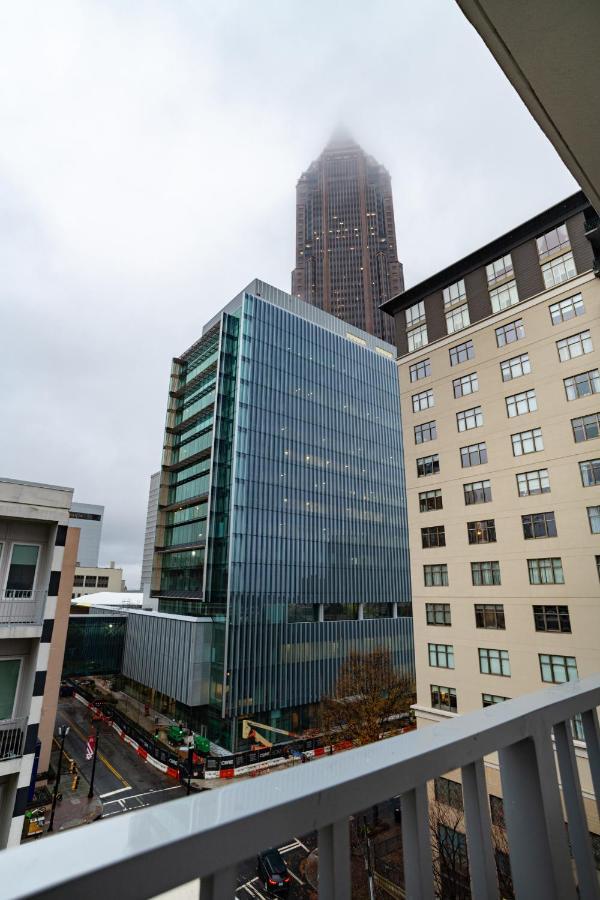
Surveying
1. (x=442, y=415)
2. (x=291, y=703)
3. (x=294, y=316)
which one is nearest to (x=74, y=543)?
(x=291, y=703)

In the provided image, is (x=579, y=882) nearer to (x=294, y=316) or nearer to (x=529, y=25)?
(x=529, y=25)

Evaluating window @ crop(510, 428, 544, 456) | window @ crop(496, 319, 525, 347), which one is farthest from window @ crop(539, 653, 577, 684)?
window @ crop(496, 319, 525, 347)

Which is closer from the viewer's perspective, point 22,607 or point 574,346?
point 22,607

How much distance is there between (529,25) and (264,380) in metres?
49.8

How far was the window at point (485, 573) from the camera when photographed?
24547mm

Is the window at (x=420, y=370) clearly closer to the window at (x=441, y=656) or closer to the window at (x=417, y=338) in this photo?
the window at (x=417, y=338)

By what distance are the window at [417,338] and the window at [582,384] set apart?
1009 centimetres

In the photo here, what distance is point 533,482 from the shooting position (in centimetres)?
2403

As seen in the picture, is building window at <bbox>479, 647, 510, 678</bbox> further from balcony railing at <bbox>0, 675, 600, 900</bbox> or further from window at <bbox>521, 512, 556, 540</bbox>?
balcony railing at <bbox>0, 675, 600, 900</bbox>

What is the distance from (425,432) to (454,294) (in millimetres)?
9240

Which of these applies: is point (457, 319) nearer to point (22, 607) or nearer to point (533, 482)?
point (533, 482)

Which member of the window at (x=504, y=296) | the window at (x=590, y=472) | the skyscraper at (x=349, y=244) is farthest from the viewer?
the skyscraper at (x=349, y=244)

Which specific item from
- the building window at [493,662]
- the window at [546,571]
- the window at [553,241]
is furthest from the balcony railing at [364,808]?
the window at [553,241]

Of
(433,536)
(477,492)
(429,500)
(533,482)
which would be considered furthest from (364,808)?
(429,500)
